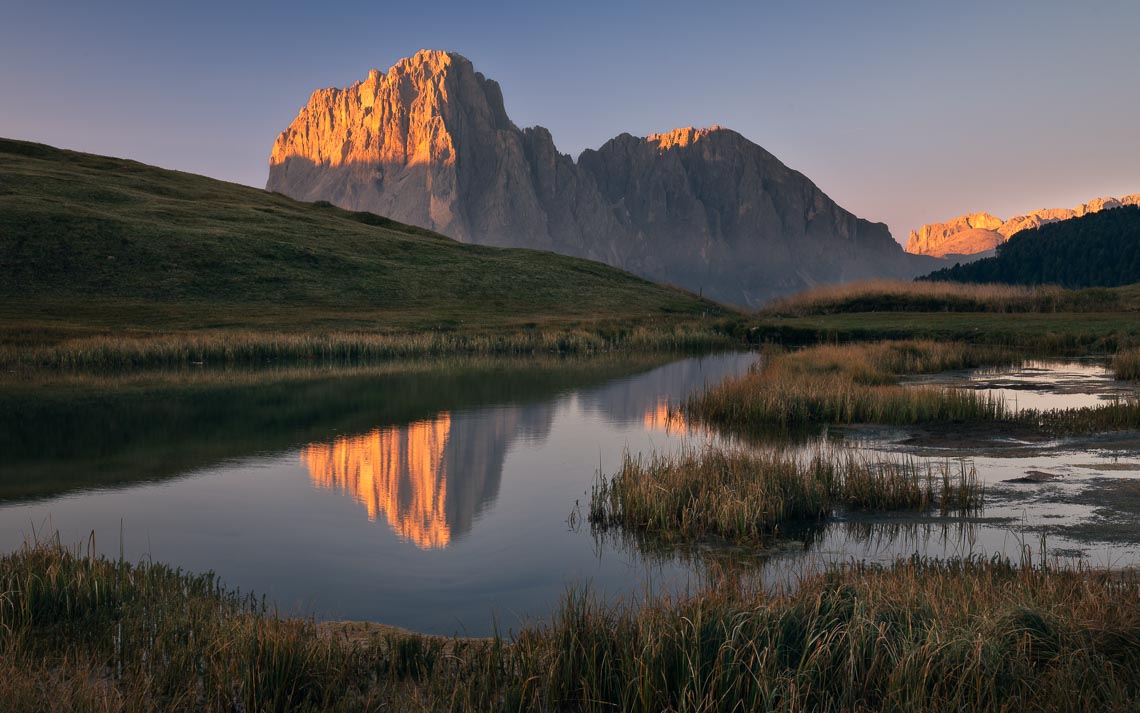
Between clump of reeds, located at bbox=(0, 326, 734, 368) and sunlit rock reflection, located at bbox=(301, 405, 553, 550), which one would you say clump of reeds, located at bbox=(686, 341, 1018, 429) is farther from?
clump of reeds, located at bbox=(0, 326, 734, 368)

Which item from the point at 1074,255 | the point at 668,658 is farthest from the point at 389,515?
the point at 1074,255

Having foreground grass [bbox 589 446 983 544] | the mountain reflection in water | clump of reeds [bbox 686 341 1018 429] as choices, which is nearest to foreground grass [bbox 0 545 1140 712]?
foreground grass [bbox 589 446 983 544]

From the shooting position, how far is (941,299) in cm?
6681

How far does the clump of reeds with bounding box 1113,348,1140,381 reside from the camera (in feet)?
104

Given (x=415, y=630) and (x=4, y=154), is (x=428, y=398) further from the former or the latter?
(x=4, y=154)

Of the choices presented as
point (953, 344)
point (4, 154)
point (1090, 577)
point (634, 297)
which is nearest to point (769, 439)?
point (1090, 577)

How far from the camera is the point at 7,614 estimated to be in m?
8.74

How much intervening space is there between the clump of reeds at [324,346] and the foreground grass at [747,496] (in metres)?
36.6

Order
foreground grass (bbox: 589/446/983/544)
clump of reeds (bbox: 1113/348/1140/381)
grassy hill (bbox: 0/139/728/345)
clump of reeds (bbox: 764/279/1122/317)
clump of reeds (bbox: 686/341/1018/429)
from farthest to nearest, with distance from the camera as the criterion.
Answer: grassy hill (bbox: 0/139/728/345) < clump of reeds (bbox: 764/279/1122/317) < clump of reeds (bbox: 1113/348/1140/381) < clump of reeds (bbox: 686/341/1018/429) < foreground grass (bbox: 589/446/983/544)

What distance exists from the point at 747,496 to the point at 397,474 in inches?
399

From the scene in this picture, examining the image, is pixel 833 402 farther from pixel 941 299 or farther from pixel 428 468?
pixel 941 299

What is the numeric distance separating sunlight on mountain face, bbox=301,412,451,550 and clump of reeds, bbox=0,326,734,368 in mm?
24344

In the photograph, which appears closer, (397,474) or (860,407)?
(397,474)

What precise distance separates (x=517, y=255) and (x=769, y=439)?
97.2 m
